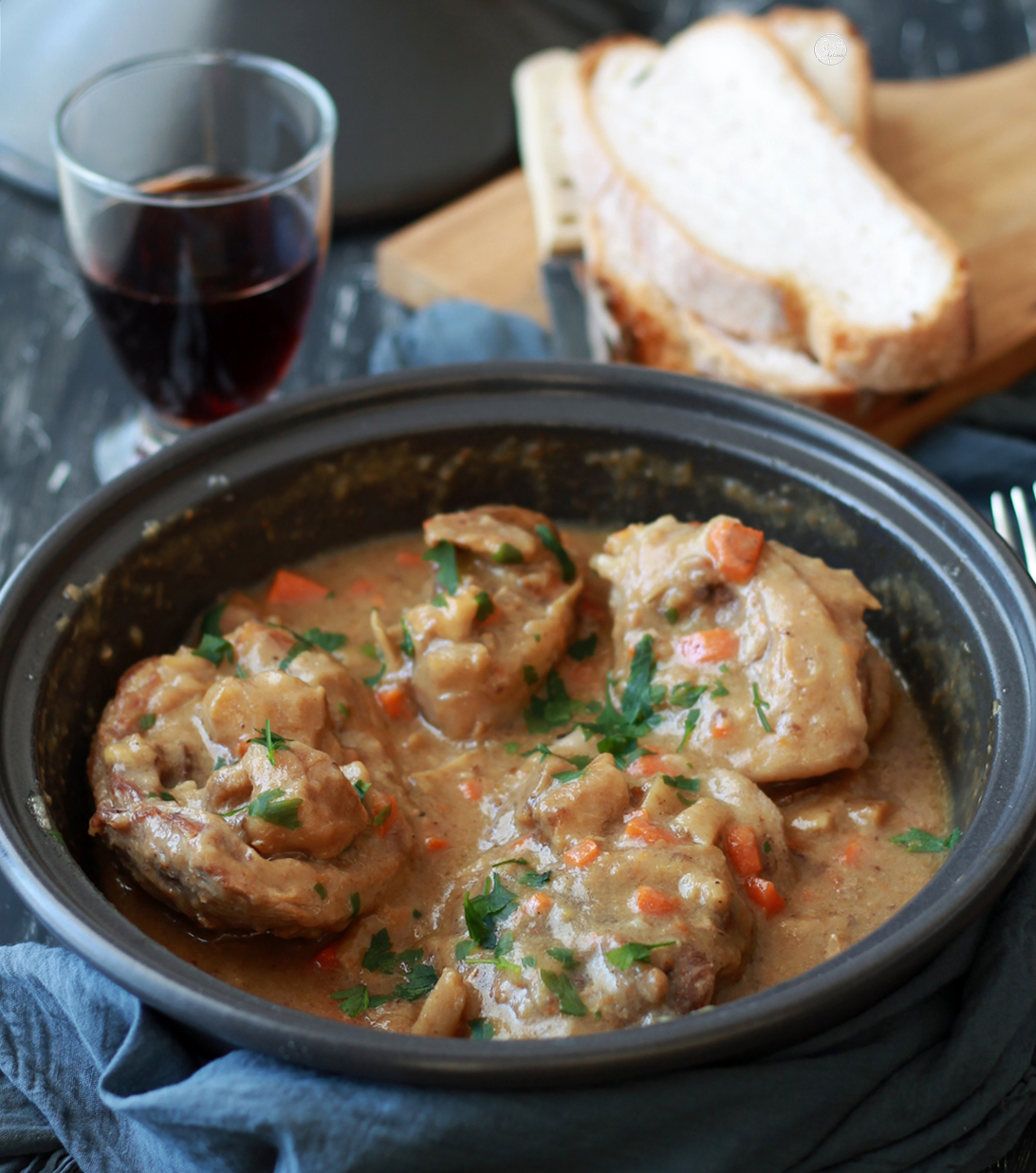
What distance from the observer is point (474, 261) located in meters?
5.07

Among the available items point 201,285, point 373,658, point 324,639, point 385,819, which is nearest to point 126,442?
point 201,285

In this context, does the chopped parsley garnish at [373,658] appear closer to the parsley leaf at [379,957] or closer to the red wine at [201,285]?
the parsley leaf at [379,957]

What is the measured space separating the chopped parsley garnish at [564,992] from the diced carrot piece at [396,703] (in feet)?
2.96

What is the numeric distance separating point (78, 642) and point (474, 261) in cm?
258

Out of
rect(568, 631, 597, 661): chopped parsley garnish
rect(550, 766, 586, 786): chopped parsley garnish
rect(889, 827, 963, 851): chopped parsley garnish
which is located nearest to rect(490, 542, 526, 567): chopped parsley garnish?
rect(568, 631, 597, 661): chopped parsley garnish

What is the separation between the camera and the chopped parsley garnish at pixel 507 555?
10.8 ft

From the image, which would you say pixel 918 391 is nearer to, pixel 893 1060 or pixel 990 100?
pixel 990 100

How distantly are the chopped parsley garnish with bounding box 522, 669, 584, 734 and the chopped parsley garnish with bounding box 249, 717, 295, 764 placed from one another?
646mm

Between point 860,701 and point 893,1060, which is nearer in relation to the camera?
point 893,1060

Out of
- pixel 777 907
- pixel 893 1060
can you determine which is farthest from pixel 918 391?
pixel 893 1060

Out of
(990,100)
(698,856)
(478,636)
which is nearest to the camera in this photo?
(698,856)

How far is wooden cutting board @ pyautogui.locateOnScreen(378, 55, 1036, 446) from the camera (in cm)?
453

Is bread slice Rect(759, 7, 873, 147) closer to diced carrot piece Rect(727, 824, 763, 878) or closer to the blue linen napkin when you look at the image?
diced carrot piece Rect(727, 824, 763, 878)

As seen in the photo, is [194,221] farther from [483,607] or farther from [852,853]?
[852,853]
